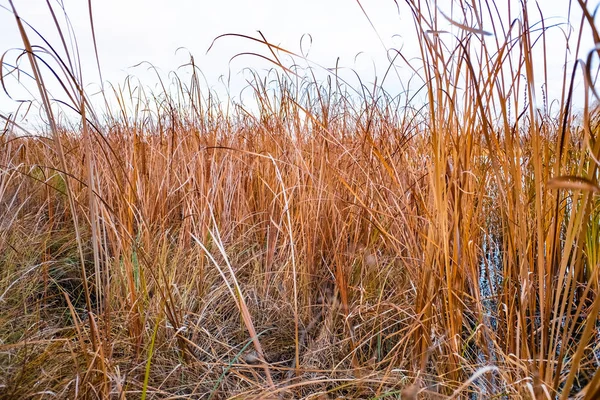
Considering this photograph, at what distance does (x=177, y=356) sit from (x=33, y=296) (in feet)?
2.08

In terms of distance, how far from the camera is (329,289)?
146 centimetres

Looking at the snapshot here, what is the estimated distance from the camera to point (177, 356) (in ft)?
3.75

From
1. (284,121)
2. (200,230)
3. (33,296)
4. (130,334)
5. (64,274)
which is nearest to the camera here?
(130,334)

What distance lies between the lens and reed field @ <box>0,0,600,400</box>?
787 millimetres

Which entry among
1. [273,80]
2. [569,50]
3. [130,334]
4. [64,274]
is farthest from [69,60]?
[273,80]

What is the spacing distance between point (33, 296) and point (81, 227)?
1.99ft

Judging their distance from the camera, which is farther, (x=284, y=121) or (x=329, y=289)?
(x=284, y=121)

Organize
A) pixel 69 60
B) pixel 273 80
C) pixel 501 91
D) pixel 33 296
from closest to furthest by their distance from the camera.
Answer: pixel 69 60
pixel 501 91
pixel 33 296
pixel 273 80

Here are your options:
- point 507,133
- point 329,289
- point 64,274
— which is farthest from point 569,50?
point 64,274

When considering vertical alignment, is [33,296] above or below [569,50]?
below

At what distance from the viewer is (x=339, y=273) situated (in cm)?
109

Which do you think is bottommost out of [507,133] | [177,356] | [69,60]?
[177,356]

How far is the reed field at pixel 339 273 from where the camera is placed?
79 cm

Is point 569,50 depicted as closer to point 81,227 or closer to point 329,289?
point 329,289
